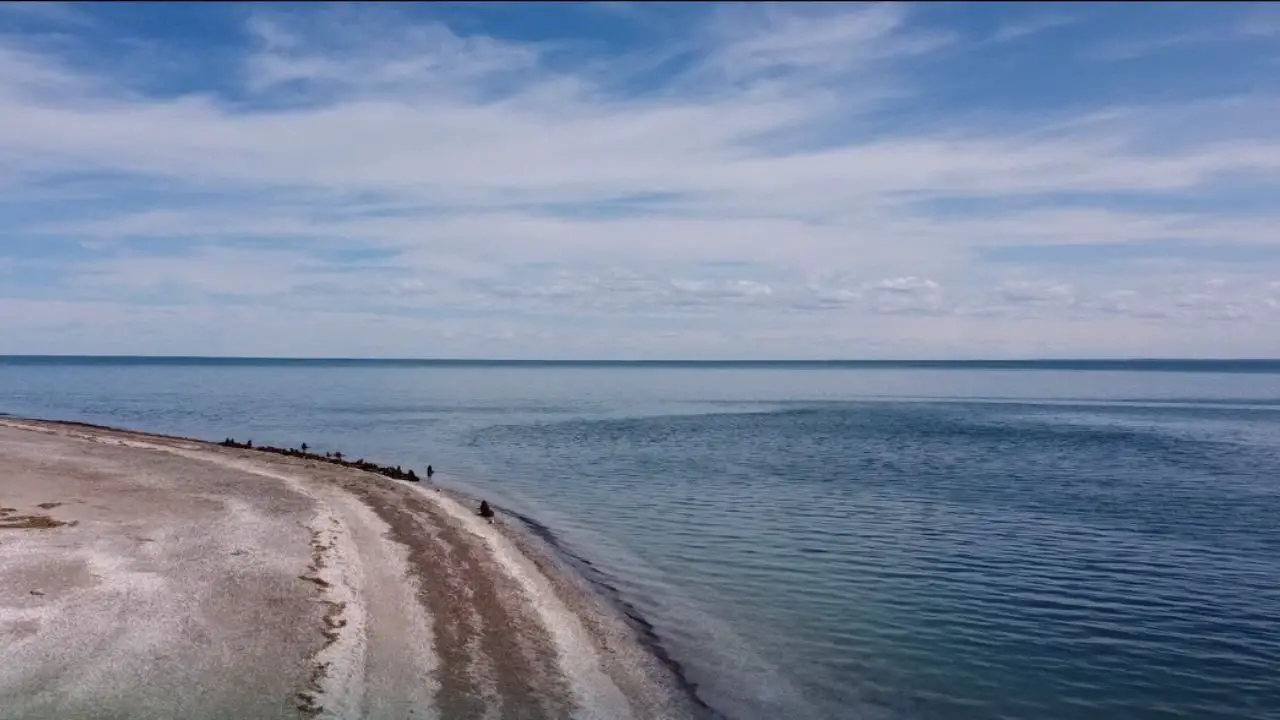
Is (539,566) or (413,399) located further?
(413,399)

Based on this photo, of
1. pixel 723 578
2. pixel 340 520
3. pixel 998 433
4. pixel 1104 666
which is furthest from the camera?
pixel 998 433

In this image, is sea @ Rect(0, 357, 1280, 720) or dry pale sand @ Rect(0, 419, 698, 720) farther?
sea @ Rect(0, 357, 1280, 720)

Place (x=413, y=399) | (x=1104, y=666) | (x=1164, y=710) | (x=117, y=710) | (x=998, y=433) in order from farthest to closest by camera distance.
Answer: (x=413, y=399)
(x=998, y=433)
(x=1104, y=666)
(x=1164, y=710)
(x=117, y=710)

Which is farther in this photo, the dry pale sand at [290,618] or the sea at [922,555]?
the sea at [922,555]

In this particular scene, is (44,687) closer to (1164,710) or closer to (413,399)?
(1164,710)

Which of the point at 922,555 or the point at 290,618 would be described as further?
the point at 922,555

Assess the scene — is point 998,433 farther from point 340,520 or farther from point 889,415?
point 340,520

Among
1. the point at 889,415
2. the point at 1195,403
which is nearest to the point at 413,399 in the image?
the point at 889,415
